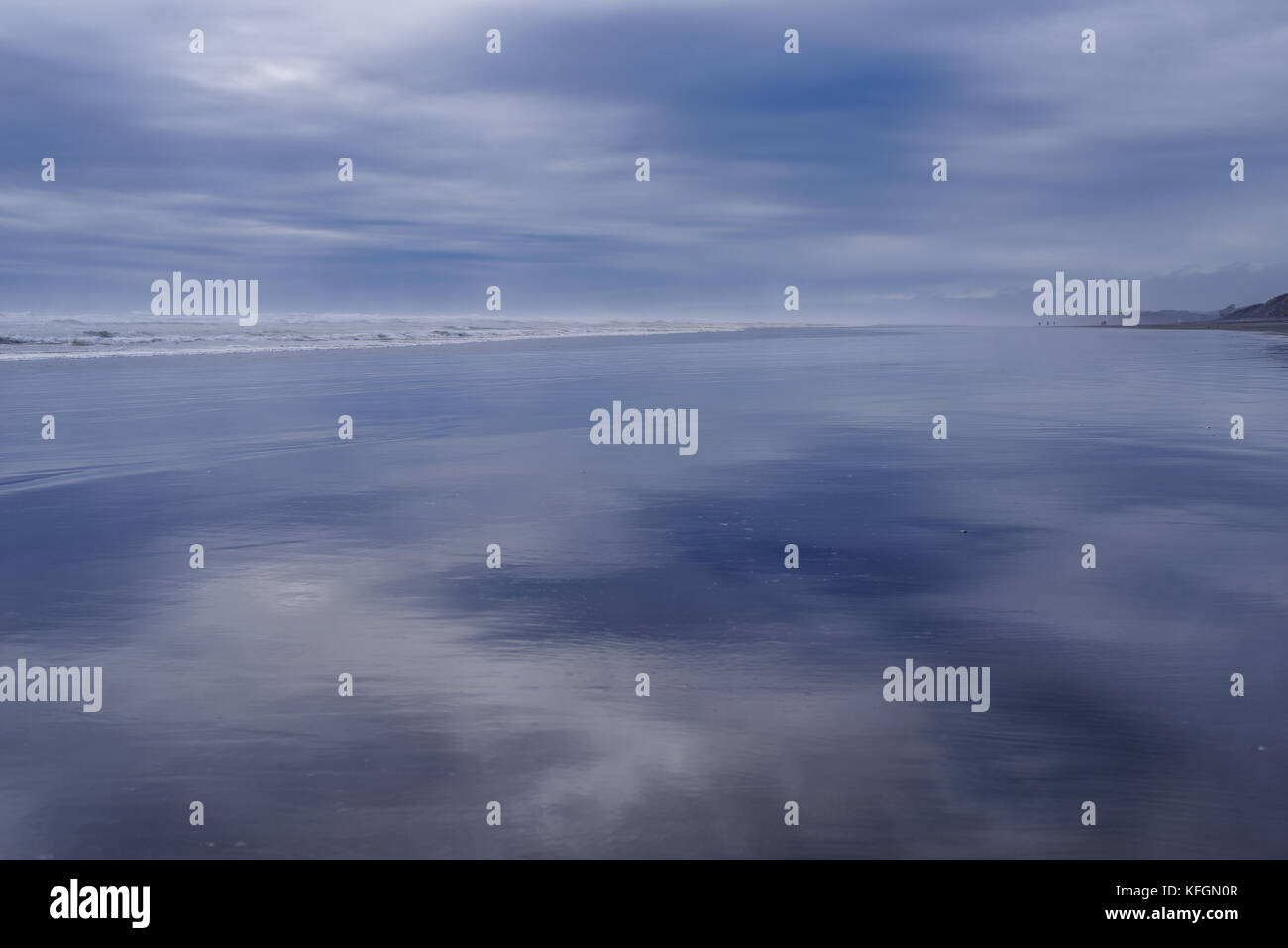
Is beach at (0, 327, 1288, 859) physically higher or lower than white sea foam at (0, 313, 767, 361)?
lower

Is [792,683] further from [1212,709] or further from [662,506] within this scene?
[662,506]

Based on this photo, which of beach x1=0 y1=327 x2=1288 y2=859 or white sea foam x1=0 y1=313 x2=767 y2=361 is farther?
white sea foam x1=0 y1=313 x2=767 y2=361

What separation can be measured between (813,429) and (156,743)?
1362 cm

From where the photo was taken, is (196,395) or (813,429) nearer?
(813,429)

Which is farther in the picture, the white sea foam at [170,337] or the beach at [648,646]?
the white sea foam at [170,337]

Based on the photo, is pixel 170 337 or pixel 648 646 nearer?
pixel 648 646

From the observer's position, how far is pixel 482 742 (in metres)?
5.29

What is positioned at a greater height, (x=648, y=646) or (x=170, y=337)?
(x=170, y=337)

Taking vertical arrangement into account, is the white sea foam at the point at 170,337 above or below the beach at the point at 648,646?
above

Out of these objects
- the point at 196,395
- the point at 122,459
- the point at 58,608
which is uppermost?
the point at 196,395

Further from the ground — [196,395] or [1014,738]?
[196,395]

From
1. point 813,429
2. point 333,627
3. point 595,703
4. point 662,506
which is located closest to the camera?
point 595,703
